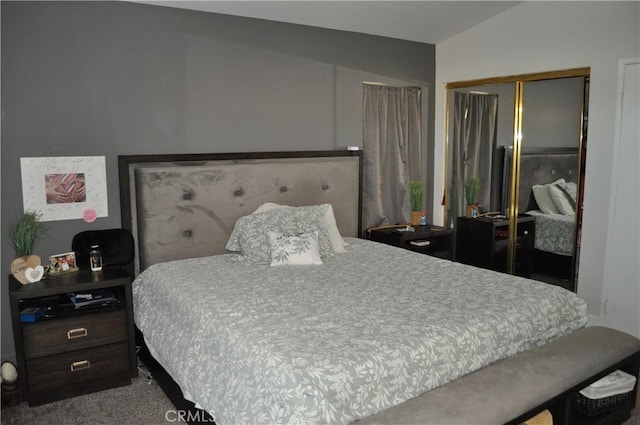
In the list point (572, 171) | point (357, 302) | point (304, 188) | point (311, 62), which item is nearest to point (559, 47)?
point (572, 171)

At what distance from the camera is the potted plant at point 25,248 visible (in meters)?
2.95

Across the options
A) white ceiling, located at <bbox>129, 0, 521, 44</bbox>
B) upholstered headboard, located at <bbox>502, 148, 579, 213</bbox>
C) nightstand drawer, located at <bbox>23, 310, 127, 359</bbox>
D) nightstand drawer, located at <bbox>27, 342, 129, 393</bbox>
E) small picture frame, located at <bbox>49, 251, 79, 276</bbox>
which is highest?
white ceiling, located at <bbox>129, 0, 521, 44</bbox>

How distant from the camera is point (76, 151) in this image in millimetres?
3334

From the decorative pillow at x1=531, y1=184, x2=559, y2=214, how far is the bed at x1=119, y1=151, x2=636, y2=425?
4.53 ft

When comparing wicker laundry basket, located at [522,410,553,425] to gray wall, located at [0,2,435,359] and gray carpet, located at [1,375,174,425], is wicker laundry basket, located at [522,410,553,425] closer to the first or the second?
gray carpet, located at [1,375,174,425]

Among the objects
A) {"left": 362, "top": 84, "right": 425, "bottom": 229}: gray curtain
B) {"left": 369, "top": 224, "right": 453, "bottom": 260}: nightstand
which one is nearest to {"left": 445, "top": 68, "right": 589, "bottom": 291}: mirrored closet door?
{"left": 369, "top": 224, "right": 453, "bottom": 260}: nightstand

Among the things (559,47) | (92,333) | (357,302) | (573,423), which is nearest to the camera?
(573,423)

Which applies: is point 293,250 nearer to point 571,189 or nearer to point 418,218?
point 418,218

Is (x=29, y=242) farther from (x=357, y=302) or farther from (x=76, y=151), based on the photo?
(x=357, y=302)

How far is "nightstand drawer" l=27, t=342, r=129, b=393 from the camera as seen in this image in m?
2.90

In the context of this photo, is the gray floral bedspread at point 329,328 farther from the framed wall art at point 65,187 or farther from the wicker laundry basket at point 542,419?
the framed wall art at point 65,187

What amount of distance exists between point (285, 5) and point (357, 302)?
226cm

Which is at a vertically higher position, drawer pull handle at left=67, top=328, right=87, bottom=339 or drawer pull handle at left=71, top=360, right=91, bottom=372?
drawer pull handle at left=67, top=328, right=87, bottom=339

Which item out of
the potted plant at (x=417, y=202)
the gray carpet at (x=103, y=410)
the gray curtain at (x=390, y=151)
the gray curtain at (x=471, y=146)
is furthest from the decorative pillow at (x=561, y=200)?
the gray carpet at (x=103, y=410)
